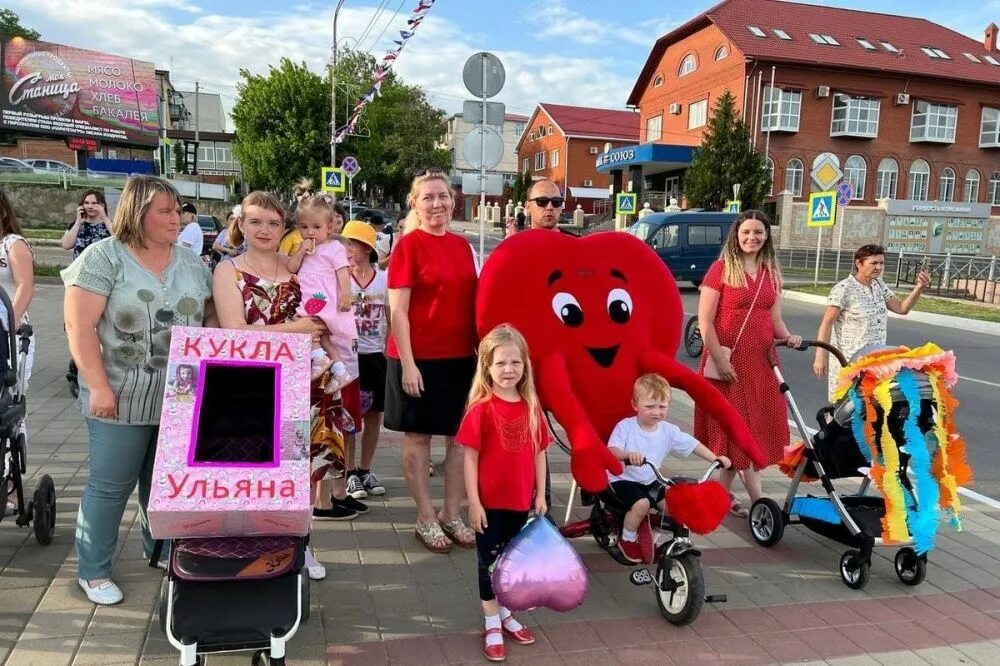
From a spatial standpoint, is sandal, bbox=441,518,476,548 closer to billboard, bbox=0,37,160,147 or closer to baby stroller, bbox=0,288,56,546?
baby stroller, bbox=0,288,56,546

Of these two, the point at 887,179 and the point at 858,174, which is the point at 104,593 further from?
the point at 887,179

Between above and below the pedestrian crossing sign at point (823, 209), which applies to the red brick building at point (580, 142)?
above

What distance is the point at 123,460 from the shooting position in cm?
310

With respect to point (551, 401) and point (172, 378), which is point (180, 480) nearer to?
point (172, 378)

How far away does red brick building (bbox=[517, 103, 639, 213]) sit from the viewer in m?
57.0

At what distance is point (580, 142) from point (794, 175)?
2281 cm

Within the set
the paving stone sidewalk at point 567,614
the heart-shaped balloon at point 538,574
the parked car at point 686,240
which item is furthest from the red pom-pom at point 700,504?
the parked car at point 686,240

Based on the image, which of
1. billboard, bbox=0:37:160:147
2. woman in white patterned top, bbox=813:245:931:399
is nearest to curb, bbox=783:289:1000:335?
woman in white patterned top, bbox=813:245:931:399

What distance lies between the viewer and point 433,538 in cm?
386

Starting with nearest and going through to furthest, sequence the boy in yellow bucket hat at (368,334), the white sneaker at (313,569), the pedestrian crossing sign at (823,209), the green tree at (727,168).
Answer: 1. the white sneaker at (313,569)
2. the boy in yellow bucket hat at (368,334)
3. the pedestrian crossing sign at (823,209)
4. the green tree at (727,168)

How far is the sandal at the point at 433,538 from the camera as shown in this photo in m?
3.84

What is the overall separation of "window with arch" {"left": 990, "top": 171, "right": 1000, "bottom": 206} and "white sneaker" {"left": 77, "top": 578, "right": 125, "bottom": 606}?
48.9 m

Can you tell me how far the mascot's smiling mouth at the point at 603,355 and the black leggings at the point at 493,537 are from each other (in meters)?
0.96

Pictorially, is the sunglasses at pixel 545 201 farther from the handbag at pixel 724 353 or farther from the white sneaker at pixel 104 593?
the white sneaker at pixel 104 593
